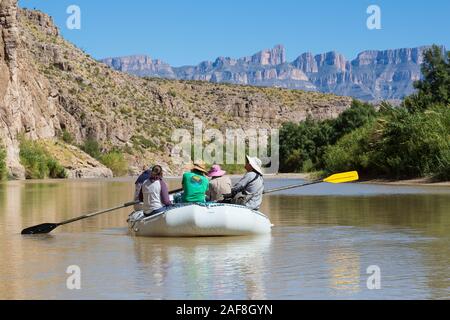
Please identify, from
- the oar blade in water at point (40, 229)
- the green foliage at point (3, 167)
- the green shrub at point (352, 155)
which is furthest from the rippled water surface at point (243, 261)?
the green foliage at point (3, 167)

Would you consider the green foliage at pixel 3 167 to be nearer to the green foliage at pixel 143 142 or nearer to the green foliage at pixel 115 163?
the green foliage at pixel 115 163

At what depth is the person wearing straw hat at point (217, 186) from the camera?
20953 mm

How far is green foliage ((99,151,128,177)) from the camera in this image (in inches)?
4391

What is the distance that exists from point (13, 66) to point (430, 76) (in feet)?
126

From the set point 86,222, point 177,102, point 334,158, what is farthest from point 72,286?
point 177,102

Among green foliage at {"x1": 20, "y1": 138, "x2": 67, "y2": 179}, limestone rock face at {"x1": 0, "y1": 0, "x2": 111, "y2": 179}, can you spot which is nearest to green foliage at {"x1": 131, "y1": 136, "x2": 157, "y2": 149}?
limestone rock face at {"x1": 0, "y1": 0, "x2": 111, "y2": 179}

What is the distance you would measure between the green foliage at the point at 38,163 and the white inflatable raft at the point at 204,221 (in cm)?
6330

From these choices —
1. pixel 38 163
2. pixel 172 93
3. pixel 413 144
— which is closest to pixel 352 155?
pixel 413 144

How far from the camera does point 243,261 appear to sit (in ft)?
50.4

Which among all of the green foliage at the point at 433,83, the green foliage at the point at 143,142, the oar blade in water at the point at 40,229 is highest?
the green foliage at the point at 433,83

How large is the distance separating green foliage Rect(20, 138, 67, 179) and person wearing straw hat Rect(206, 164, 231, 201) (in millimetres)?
62318

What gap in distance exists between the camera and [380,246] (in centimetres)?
1766

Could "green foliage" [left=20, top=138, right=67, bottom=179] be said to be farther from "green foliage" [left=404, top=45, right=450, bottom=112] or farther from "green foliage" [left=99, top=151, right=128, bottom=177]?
"green foliage" [left=404, top=45, right=450, bottom=112]
